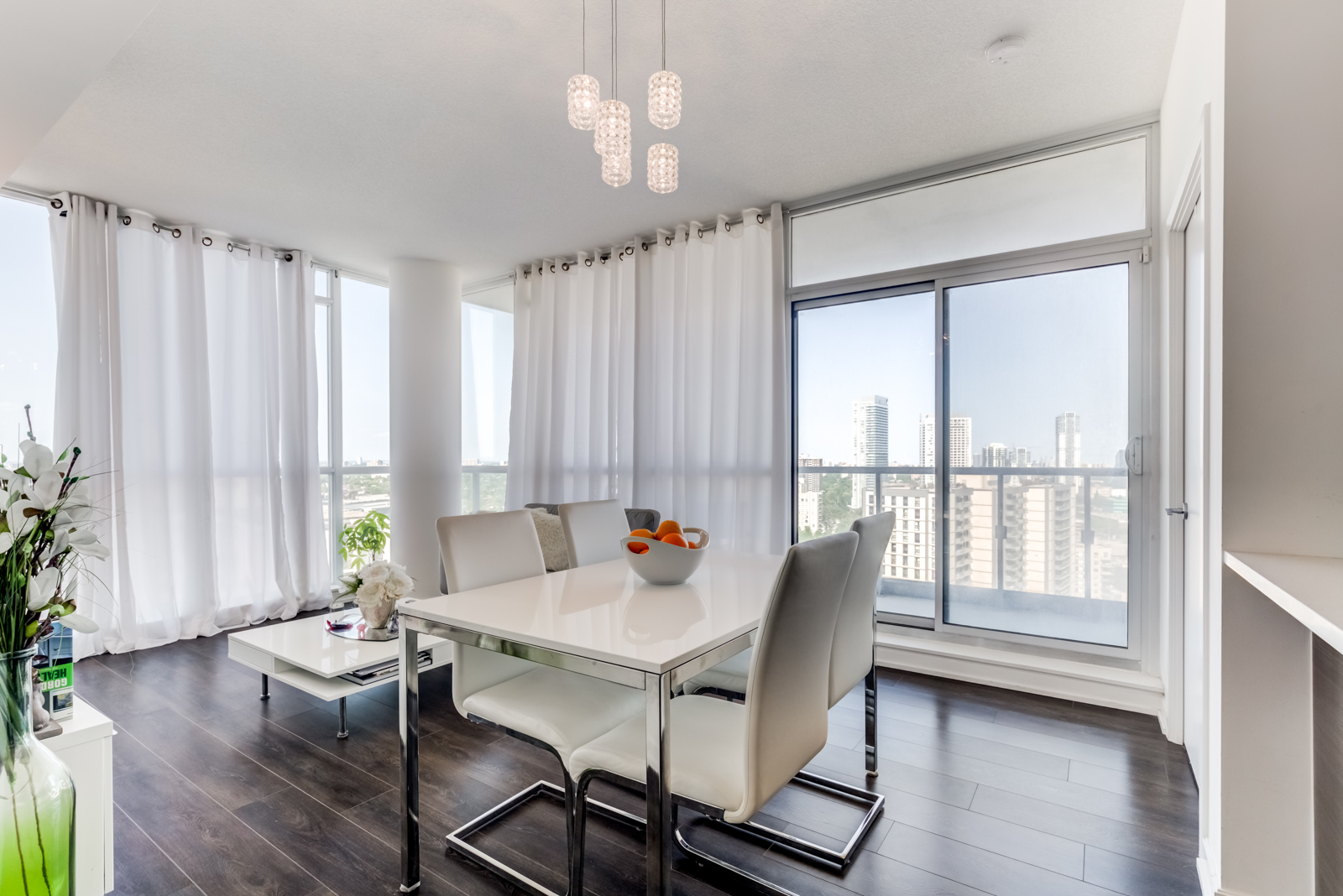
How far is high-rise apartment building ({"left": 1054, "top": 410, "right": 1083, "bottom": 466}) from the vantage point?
3059 mm

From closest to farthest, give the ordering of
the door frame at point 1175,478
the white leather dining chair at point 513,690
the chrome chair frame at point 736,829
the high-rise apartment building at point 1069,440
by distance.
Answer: the chrome chair frame at point 736,829 → the white leather dining chair at point 513,690 → the door frame at point 1175,478 → the high-rise apartment building at point 1069,440

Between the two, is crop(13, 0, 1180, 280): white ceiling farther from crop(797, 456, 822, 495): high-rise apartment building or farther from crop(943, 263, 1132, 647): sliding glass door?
crop(797, 456, 822, 495): high-rise apartment building

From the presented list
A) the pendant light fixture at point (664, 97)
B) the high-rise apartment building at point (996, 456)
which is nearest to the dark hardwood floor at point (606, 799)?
the high-rise apartment building at point (996, 456)

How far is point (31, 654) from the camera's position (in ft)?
2.18

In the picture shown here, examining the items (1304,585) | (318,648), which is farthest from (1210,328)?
(318,648)

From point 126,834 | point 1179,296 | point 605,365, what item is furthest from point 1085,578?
point 126,834

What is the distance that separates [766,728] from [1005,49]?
2.46 meters

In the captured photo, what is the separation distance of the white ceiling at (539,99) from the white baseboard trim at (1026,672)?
2475mm

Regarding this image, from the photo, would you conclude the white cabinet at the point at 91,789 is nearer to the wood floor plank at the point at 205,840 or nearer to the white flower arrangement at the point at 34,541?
the wood floor plank at the point at 205,840

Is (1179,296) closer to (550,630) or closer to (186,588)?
(550,630)

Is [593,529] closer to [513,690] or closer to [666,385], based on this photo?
[513,690]

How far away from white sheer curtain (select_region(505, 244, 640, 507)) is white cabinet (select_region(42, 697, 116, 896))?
3.15 meters

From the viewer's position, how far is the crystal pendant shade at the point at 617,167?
6.34ft

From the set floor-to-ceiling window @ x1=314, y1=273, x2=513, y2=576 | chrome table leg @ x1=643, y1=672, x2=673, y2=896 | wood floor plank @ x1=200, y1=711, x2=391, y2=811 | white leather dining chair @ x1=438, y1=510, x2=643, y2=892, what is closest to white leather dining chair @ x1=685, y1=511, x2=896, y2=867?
white leather dining chair @ x1=438, y1=510, x2=643, y2=892
